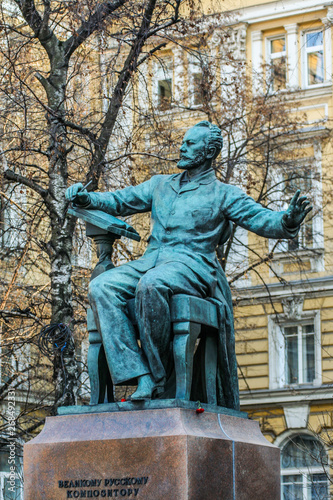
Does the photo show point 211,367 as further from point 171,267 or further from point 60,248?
point 60,248

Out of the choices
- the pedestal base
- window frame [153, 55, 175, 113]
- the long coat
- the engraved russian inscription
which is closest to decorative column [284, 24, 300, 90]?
window frame [153, 55, 175, 113]

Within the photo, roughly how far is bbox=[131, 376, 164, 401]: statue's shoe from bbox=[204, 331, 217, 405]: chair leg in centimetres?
37

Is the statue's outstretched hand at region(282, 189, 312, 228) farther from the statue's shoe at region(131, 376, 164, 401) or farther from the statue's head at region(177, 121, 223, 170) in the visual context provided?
the statue's shoe at region(131, 376, 164, 401)

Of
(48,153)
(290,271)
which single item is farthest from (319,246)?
(48,153)

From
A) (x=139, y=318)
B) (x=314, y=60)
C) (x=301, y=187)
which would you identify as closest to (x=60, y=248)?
(x=139, y=318)

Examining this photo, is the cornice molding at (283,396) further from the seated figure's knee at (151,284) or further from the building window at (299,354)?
the seated figure's knee at (151,284)

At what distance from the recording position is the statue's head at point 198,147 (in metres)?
7.17

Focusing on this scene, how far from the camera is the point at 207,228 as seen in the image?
700 centimetres

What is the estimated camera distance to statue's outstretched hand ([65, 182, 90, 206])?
22.8 feet

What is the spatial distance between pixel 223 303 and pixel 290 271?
16.4 meters

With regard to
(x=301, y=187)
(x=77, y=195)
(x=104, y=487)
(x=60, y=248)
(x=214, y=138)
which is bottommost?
(x=104, y=487)

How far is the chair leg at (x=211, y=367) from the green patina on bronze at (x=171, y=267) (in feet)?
0.08

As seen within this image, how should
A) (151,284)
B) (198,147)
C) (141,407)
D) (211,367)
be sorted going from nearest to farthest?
(141,407) → (151,284) → (211,367) → (198,147)

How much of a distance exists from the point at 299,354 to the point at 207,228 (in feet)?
52.8
